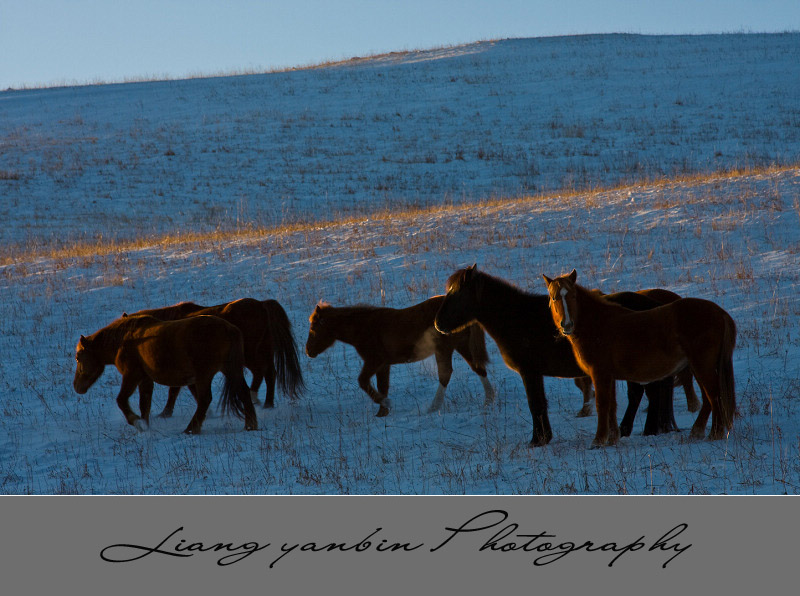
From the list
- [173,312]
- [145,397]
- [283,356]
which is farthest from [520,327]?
[173,312]

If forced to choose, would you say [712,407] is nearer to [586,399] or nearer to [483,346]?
[586,399]

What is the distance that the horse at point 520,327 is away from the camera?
7.26m

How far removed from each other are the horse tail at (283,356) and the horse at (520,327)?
262cm

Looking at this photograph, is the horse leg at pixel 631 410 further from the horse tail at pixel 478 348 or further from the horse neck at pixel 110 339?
the horse neck at pixel 110 339

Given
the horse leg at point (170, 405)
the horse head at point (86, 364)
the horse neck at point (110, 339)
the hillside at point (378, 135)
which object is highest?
the hillside at point (378, 135)

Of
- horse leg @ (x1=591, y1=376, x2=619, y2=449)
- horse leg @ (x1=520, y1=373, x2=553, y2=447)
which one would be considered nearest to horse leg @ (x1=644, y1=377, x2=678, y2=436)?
horse leg @ (x1=591, y1=376, x2=619, y2=449)

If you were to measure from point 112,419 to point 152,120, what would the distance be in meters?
33.9

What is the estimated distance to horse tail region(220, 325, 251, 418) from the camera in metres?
8.33

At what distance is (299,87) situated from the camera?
45.8 metres

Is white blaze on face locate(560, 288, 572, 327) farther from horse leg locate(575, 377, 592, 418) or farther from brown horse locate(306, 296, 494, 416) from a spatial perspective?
brown horse locate(306, 296, 494, 416)

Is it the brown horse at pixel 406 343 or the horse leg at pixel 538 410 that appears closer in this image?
the horse leg at pixel 538 410

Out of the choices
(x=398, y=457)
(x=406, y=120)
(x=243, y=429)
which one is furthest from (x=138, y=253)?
(x=406, y=120)

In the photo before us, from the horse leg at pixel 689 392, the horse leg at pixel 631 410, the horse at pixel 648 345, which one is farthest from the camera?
the horse leg at pixel 689 392

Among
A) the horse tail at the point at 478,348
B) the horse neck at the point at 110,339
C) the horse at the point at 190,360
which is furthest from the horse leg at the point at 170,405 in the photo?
the horse tail at the point at 478,348
